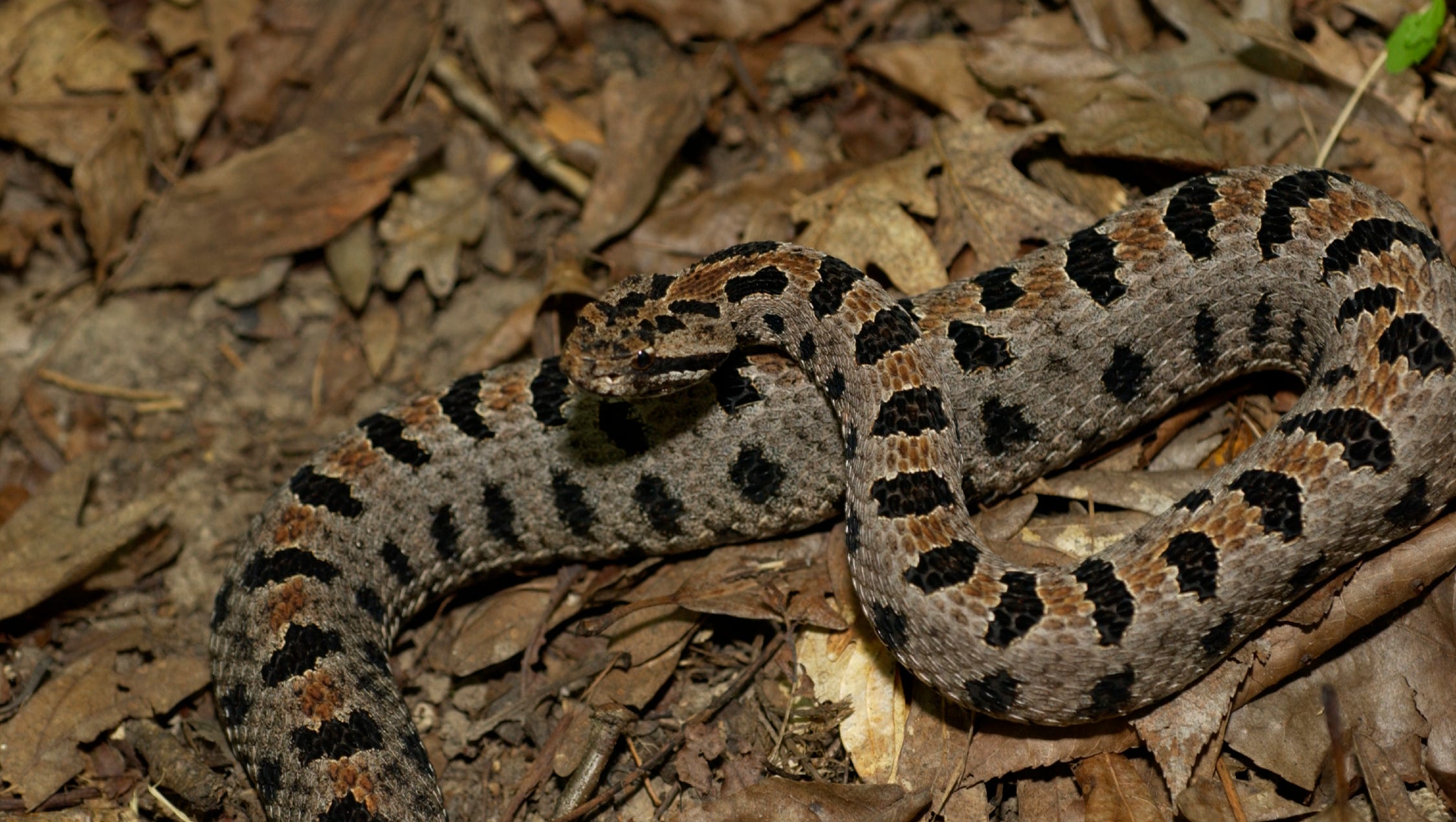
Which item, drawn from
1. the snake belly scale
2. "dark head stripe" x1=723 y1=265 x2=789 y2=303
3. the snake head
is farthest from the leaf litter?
the snake head

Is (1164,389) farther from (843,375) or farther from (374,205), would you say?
(374,205)

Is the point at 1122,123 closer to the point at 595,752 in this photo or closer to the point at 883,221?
the point at 883,221

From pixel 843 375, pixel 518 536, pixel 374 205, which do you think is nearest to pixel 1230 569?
pixel 843 375

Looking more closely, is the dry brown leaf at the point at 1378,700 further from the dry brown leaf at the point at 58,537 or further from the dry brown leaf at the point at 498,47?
the dry brown leaf at the point at 58,537

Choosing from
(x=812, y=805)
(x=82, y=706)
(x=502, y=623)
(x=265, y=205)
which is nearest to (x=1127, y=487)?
(x=812, y=805)

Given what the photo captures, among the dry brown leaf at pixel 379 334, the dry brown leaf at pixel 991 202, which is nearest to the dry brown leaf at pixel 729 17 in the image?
the dry brown leaf at pixel 991 202

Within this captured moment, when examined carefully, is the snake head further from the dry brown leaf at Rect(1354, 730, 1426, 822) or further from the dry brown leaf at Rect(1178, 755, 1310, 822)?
the dry brown leaf at Rect(1354, 730, 1426, 822)
